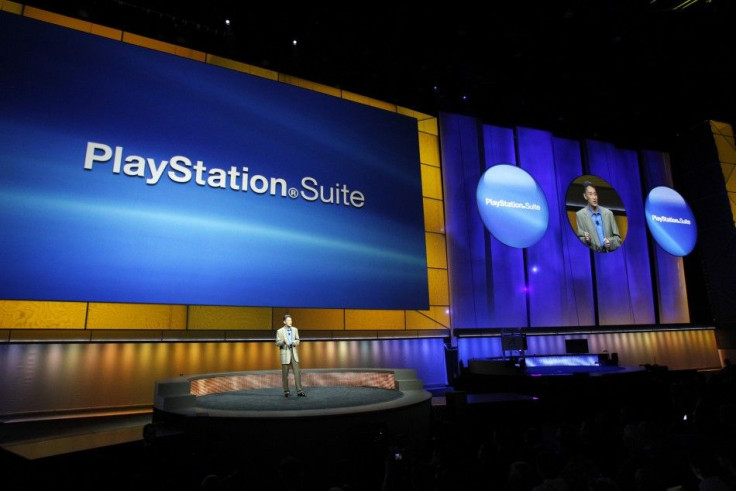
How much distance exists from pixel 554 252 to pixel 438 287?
13.0 ft

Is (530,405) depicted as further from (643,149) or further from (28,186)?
(643,149)

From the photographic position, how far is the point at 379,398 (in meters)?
6.09

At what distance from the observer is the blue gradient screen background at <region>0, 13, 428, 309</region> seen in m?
6.45

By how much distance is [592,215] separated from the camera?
12.0 metres

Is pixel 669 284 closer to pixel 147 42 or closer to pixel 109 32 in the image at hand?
pixel 147 42

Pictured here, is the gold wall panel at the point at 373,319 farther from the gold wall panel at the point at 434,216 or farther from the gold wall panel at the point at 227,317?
the gold wall panel at the point at 434,216

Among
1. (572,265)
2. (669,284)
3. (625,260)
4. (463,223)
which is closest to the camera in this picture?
(463,223)

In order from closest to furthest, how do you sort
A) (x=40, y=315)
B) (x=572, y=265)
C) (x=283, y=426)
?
(x=283, y=426)
(x=40, y=315)
(x=572, y=265)

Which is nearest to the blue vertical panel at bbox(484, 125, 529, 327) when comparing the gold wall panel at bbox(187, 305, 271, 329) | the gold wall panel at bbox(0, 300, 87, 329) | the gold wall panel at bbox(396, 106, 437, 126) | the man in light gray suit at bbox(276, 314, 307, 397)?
the gold wall panel at bbox(396, 106, 437, 126)

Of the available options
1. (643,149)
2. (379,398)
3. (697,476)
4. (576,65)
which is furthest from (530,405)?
(643,149)

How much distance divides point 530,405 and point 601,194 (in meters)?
8.27

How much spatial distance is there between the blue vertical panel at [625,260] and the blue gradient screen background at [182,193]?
7115 millimetres

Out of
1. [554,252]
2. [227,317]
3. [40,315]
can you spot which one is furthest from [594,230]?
[40,315]

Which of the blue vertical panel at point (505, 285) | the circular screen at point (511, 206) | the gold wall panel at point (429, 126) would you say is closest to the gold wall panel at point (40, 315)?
the circular screen at point (511, 206)
